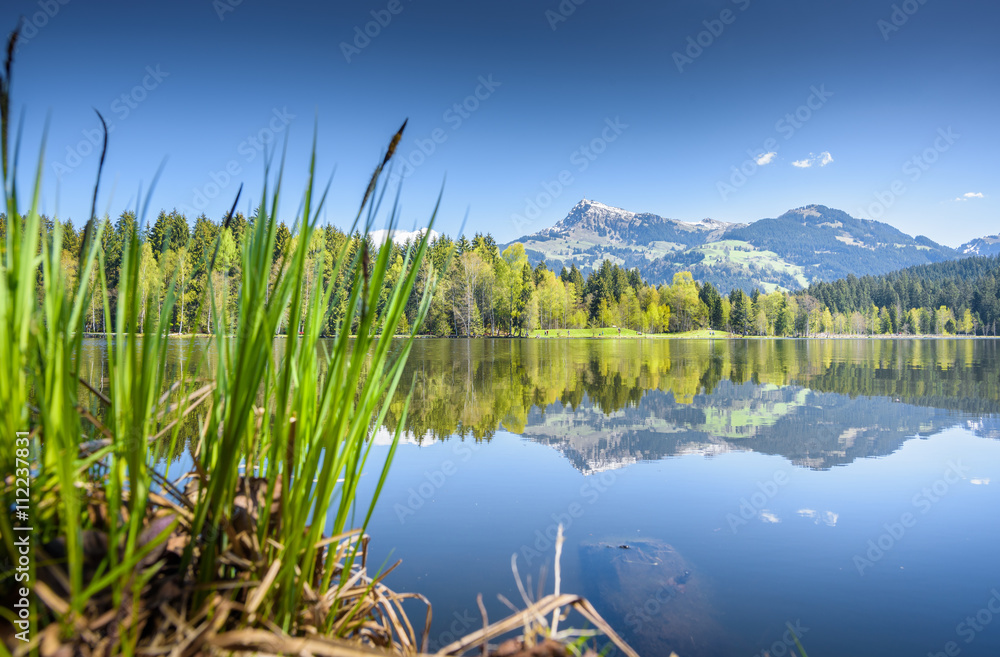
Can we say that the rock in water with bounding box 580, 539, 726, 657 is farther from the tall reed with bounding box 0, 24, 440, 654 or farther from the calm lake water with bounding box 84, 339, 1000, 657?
the tall reed with bounding box 0, 24, 440, 654

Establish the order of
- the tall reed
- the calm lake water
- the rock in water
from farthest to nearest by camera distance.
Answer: the calm lake water → the rock in water → the tall reed

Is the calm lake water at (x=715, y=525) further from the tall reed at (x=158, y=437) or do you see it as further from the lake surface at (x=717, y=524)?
the tall reed at (x=158, y=437)

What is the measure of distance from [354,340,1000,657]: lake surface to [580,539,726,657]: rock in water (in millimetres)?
10

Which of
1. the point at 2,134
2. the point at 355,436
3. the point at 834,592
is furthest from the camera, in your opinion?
the point at 834,592

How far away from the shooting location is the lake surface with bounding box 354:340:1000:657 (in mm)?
2516

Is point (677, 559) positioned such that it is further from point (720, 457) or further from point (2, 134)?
point (2, 134)

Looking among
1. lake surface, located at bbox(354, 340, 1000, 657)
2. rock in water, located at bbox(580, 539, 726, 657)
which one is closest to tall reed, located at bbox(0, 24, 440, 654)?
lake surface, located at bbox(354, 340, 1000, 657)

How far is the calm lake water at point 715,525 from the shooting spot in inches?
98.7

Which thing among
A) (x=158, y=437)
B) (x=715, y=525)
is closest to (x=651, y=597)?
(x=715, y=525)

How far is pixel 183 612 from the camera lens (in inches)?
27.9

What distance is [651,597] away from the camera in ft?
8.87

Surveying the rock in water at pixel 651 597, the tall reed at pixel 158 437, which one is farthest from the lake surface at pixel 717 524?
the tall reed at pixel 158 437

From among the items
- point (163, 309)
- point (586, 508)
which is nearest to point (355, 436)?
point (163, 309)

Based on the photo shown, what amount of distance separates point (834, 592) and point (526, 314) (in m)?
58.2
